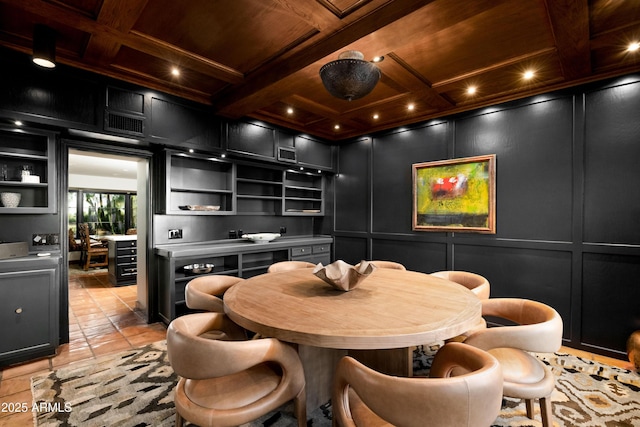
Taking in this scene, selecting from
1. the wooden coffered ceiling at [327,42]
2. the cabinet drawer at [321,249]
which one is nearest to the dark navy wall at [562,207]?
the wooden coffered ceiling at [327,42]

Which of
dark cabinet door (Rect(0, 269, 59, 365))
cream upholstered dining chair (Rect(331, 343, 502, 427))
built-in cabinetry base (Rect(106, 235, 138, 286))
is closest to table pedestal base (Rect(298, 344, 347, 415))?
cream upholstered dining chair (Rect(331, 343, 502, 427))

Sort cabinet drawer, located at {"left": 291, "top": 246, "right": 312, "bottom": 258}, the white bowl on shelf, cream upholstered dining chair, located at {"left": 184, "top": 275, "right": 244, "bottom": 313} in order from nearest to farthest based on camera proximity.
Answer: cream upholstered dining chair, located at {"left": 184, "top": 275, "right": 244, "bottom": 313} < the white bowl on shelf < cabinet drawer, located at {"left": 291, "top": 246, "right": 312, "bottom": 258}

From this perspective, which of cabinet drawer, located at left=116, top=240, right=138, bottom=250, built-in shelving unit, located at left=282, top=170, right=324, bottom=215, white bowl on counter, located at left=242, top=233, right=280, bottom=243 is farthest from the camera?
cabinet drawer, located at left=116, top=240, right=138, bottom=250

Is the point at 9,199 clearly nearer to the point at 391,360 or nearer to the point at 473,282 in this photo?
the point at 391,360

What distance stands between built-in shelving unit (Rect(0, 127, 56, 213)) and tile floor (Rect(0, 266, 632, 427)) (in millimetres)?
1370

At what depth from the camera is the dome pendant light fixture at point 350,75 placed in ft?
6.06

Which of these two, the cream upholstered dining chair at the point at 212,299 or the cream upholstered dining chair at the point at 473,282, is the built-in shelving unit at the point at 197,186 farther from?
the cream upholstered dining chair at the point at 473,282

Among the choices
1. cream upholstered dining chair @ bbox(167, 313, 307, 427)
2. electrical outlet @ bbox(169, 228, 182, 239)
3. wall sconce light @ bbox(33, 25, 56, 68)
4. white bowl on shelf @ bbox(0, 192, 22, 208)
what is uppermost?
wall sconce light @ bbox(33, 25, 56, 68)

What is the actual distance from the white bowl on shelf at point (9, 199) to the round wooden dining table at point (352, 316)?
7.75 feet

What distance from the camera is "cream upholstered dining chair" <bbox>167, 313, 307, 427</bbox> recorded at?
1.22 meters

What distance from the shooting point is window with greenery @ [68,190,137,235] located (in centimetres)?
830

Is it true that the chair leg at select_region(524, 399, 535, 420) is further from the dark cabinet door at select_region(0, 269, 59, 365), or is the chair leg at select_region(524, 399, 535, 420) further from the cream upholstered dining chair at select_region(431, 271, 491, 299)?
the dark cabinet door at select_region(0, 269, 59, 365)

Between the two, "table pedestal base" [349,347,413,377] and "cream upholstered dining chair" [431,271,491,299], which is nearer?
"table pedestal base" [349,347,413,377]

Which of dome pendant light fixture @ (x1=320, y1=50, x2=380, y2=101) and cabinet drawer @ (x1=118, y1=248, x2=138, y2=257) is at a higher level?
dome pendant light fixture @ (x1=320, y1=50, x2=380, y2=101)
